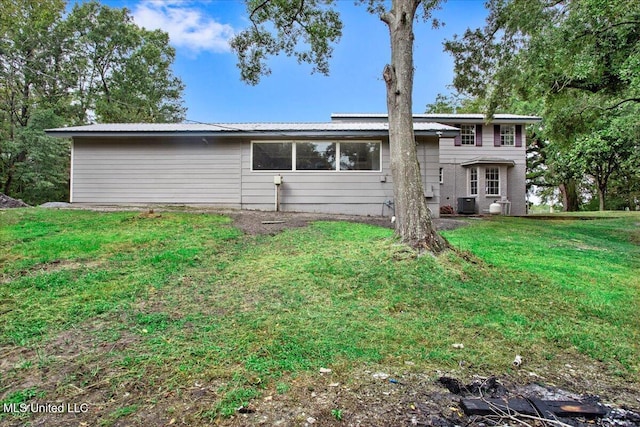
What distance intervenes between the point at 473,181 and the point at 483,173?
0.56m

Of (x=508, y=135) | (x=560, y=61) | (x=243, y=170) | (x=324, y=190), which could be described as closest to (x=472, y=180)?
(x=508, y=135)

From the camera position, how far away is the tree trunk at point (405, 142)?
505cm

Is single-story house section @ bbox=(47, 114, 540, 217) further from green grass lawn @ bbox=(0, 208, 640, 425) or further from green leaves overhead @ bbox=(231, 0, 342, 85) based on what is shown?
green grass lawn @ bbox=(0, 208, 640, 425)

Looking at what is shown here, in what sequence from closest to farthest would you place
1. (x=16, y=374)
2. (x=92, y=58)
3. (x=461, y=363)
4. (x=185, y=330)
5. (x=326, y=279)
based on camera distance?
(x=16, y=374) → (x=461, y=363) → (x=185, y=330) → (x=326, y=279) → (x=92, y=58)

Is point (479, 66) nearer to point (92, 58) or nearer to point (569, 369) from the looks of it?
point (569, 369)

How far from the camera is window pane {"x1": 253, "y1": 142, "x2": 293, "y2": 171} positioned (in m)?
10.7

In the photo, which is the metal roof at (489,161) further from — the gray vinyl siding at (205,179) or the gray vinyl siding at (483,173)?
the gray vinyl siding at (205,179)

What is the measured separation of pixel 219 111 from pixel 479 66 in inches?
483

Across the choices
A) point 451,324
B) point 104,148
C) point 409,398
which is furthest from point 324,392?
point 104,148

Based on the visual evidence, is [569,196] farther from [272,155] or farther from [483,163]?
[272,155]

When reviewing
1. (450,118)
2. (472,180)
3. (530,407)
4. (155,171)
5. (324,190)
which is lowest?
(530,407)

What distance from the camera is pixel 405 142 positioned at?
214 inches

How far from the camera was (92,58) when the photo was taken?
75.7 feet

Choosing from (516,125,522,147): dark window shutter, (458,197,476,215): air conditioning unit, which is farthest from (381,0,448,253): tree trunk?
(516,125,522,147): dark window shutter
